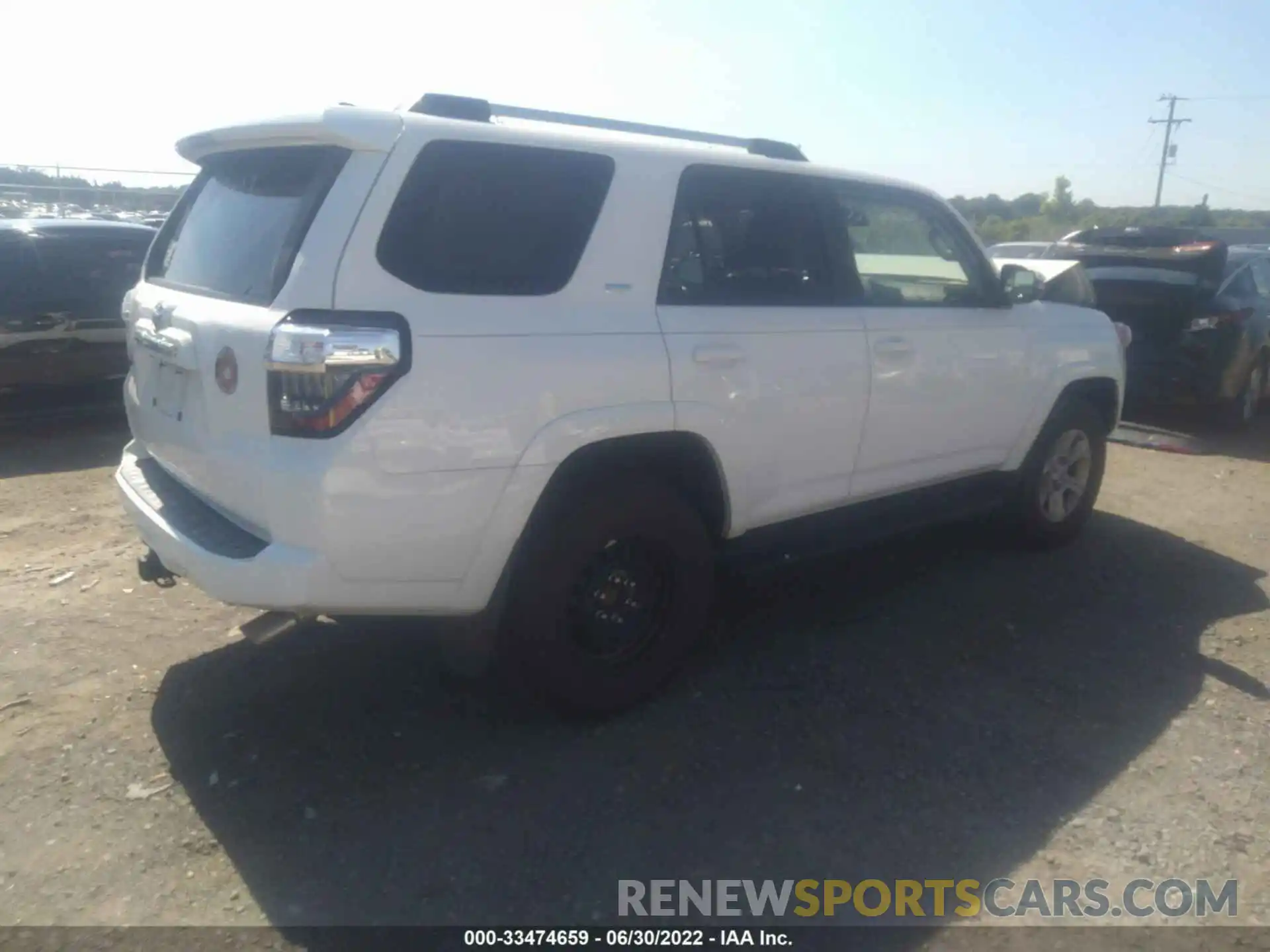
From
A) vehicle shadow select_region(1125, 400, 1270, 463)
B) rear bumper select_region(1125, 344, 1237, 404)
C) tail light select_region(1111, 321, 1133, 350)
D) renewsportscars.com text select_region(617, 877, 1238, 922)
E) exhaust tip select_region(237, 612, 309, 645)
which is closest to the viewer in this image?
renewsportscars.com text select_region(617, 877, 1238, 922)

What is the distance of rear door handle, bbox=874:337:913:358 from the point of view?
436 cm

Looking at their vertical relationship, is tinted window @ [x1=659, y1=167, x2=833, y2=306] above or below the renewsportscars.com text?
above

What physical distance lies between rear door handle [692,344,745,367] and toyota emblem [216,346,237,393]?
4.97 feet

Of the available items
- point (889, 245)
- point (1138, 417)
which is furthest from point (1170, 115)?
point (889, 245)

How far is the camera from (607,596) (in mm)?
3701

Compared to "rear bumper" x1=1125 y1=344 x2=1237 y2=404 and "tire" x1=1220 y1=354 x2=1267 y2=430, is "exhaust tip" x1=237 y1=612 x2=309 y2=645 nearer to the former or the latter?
"rear bumper" x1=1125 y1=344 x2=1237 y2=404

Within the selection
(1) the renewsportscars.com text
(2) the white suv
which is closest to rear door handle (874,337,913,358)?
(2) the white suv

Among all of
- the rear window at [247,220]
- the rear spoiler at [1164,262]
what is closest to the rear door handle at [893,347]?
the rear window at [247,220]

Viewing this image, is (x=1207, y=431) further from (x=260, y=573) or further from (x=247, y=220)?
(x=260, y=573)

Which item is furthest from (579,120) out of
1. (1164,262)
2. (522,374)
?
(1164,262)

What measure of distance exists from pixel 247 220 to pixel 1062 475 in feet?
14.5

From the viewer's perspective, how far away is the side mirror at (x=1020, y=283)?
5.12 m

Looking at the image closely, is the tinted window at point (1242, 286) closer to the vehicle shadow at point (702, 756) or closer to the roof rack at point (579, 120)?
the vehicle shadow at point (702, 756)

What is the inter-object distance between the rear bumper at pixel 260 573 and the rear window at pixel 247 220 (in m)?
0.73
